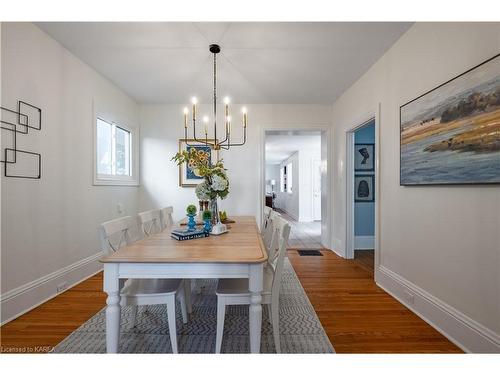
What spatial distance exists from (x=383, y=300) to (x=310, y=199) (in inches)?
229

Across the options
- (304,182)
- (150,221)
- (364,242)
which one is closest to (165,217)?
(150,221)

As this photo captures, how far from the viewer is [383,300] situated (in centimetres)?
235

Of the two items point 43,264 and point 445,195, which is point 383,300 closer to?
point 445,195

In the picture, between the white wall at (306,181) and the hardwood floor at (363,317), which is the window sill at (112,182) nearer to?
the hardwood floor at (363,317)

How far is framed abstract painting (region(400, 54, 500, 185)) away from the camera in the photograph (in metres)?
1.45

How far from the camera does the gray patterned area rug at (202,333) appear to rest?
64.7 inches

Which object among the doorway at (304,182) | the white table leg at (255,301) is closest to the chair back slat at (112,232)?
the white table leg at (255,301)

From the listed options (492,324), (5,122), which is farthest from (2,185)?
(492,324)

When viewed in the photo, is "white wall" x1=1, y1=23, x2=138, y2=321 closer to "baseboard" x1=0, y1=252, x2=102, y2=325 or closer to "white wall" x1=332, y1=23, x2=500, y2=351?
"baseboard" x1=0, y1=252, x2=102, y2=325

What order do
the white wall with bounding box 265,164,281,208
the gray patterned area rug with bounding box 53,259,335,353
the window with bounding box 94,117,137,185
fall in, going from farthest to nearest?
the white wall with bounding box 265,164,281,208 < the window with bounding box 94,117,137,185 < the gray patterned area rug with bounding box 53,259,335,353

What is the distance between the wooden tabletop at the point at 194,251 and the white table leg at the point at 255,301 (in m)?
0.07

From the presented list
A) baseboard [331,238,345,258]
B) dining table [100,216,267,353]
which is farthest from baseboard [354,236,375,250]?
dining table [100,216,267,353]

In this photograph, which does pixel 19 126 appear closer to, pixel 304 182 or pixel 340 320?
pixel 340 320

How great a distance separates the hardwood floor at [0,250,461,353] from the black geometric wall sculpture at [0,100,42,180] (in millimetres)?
1185
